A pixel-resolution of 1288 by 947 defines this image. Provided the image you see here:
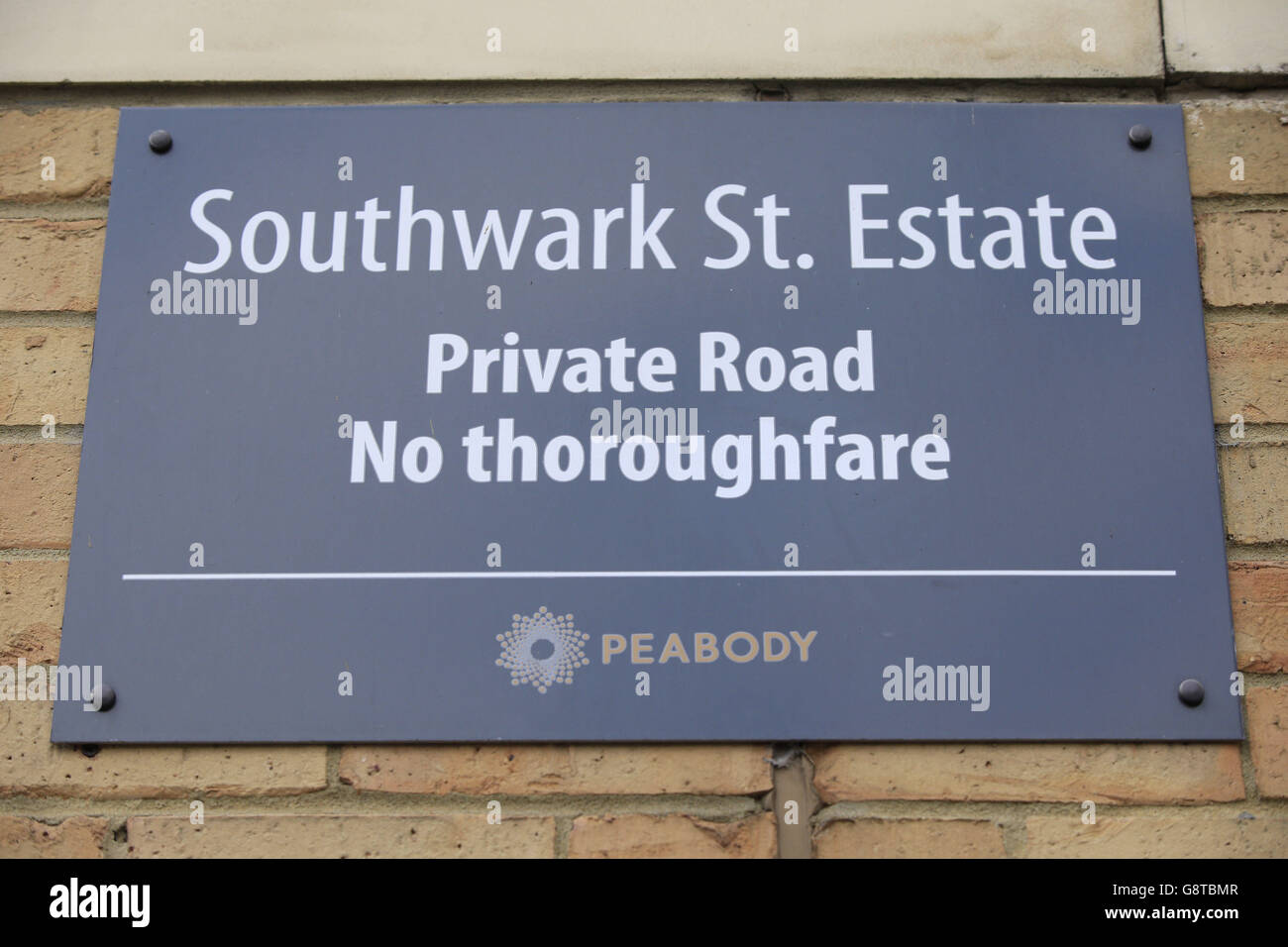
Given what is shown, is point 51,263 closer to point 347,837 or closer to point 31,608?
point 31,608

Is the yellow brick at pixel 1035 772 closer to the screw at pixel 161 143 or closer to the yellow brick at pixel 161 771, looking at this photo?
the yellow brick at pixel 161 771

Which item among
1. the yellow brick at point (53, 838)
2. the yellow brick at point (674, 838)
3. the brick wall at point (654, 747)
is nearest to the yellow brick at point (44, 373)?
the brick wall at point (654, 747)

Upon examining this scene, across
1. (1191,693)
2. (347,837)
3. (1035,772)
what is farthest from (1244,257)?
(347,837)

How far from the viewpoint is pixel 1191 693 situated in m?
1.05

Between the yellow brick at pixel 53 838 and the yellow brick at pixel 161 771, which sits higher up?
the yellow brick at pixel 161 771

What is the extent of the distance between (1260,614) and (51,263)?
1.44 metres

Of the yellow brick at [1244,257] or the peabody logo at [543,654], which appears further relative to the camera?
the yellow brick at [1244,257]

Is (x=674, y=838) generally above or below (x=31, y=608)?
below

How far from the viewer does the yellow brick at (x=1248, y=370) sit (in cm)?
114

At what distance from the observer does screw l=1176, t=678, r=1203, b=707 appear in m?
1.05

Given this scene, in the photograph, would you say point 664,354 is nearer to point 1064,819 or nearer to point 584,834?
point 584,834

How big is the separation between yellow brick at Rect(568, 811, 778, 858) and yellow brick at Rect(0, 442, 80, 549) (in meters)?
0.67

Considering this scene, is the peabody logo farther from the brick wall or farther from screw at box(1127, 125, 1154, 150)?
screw at box(1127, 125, 1154, 150)

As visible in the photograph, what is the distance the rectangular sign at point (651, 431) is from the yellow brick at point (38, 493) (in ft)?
0.15
